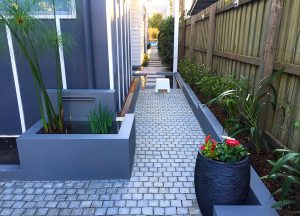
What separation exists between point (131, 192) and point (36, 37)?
2.21 meters

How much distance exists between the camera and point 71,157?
2.55 m

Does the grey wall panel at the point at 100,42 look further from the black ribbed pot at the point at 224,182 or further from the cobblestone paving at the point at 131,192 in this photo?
the black ribbed pot at the point at 224,182

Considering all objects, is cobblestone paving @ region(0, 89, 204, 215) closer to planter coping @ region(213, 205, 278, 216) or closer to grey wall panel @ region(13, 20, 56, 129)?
planter coping @ region(213, 205, 278, 216)

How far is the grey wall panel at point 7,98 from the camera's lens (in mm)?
3264

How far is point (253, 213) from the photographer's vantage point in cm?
171

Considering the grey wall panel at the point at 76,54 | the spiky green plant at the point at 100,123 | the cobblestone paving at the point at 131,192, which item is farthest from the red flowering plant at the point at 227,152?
the grey wall panel at the point at 76,54

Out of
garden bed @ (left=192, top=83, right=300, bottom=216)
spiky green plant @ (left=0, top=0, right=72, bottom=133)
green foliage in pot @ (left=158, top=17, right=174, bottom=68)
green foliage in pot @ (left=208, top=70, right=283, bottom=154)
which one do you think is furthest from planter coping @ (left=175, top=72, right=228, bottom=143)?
green foliage in pot @ (left=158, top=17, right=174, bottom=68)

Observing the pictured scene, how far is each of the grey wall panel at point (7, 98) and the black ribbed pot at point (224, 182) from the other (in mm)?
2857

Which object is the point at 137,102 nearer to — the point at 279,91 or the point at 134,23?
the point at 279,91

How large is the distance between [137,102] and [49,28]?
10.2ft

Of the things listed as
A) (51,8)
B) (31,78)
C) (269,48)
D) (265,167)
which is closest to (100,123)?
(31,78)

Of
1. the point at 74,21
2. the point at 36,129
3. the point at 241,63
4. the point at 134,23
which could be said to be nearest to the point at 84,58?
the point at 74,21

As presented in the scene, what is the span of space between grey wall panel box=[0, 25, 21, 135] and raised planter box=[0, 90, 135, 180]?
3.47ft

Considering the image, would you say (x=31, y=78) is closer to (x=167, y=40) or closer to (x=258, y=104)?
(x=258, y=104)
